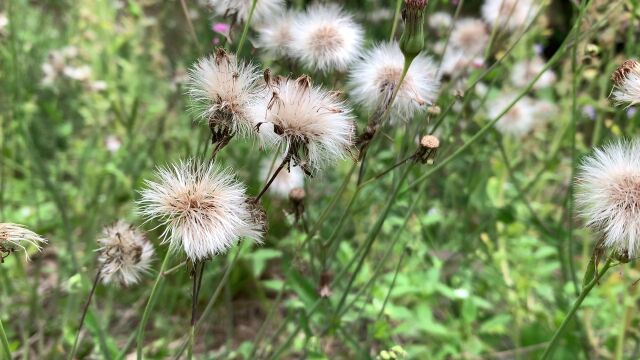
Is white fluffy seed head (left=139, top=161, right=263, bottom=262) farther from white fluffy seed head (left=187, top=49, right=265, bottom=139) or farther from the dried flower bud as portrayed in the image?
the dried flower bud

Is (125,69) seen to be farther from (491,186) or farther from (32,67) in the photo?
(491,186)

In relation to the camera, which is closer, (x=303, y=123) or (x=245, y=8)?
(x=303, y=123)

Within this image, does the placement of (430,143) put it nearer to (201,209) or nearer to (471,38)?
(201,209)

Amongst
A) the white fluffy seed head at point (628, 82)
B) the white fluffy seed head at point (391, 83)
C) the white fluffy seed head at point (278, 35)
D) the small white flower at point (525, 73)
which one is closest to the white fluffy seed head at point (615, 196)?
the white fluffy seed head at point (628, 82)

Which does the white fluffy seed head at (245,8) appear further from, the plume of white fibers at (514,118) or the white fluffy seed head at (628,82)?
the plume of white fibers at (514,118)

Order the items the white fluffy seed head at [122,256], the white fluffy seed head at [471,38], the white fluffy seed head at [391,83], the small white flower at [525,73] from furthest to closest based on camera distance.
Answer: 1. the small white flower at [525,73]
2. the white fluffy seed head at [471,38]
3. the white fluffy seed head at [391,83]
4. the white fluffy seed head at [122,256]

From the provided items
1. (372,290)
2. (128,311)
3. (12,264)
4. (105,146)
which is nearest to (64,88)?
(105,146)

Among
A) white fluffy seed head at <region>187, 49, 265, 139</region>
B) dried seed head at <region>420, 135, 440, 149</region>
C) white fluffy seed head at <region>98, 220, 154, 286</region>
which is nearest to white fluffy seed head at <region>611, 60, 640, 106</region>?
dried seed head at <region>420, 135, 440, 149</region>

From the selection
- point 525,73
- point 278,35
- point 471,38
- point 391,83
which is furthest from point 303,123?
point 525,73
